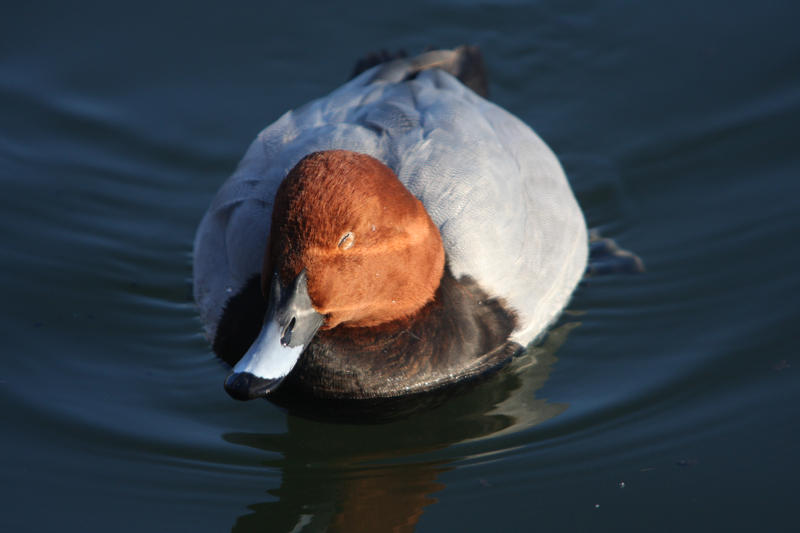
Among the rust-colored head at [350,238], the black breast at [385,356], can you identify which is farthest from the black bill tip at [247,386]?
the black breast at [385,356]

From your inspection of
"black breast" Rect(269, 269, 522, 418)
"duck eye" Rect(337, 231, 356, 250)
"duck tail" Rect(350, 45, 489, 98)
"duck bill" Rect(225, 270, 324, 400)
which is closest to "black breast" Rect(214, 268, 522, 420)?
"black breast" Rect(269, 269, 522, 418)

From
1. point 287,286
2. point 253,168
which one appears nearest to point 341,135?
point 253,168

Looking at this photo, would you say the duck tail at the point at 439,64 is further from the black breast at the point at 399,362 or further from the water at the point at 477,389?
the black breast at the point at 399,362

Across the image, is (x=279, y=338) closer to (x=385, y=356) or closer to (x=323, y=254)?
(x=323, y=254)

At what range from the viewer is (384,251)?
429 centimetres

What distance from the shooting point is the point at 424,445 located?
4.58m

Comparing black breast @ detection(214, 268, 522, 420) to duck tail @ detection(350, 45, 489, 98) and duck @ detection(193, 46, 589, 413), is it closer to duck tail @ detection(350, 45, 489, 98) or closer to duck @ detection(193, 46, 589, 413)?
duck @ detection(193, 46, 589, 413)

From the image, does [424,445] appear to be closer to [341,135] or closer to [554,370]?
[554,370]

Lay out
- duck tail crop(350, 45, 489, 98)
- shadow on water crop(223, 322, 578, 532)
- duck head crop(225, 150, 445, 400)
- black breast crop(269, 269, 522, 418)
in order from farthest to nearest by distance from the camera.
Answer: duck tail crop(350, 45, 489, 98) < black breast crop(269, 269, 522, 418) < shadow on water crop(223, 322, 578, 532) < duck head crop(225, 150, 445, 400)

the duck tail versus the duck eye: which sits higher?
the duck tail

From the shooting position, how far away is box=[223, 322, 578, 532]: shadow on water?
4.17m

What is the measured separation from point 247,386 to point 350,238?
755 mm

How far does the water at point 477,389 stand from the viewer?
4238mm

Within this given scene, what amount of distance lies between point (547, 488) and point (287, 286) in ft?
4.67
